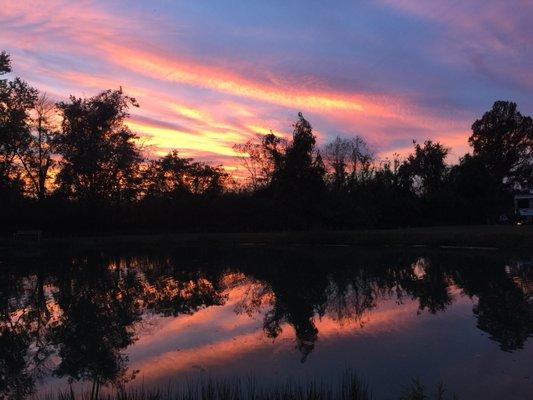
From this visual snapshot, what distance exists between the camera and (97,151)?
5297 cm

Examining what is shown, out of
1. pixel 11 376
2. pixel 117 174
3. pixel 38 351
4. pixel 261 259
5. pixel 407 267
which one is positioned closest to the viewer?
pixel 11 376

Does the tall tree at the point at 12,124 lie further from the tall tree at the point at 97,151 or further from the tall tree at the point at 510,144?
the tall tree at the point at 510,144

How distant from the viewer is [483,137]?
68.9 metres

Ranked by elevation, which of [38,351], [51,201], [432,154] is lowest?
[38,351]

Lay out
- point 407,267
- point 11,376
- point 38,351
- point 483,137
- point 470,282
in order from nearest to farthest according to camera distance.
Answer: point 11,376 < point 38,351 < point 470,282 < point 407,267 < point 483,137

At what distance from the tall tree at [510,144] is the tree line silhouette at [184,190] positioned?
27.8 feet

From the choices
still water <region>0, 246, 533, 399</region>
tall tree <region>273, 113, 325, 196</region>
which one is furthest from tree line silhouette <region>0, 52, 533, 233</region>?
still water <region>0, 246, 533, 399</region>

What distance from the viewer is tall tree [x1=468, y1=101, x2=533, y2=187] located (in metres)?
66.8

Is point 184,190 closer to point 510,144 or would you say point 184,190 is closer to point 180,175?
point 180,175

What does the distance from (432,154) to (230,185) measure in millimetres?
27193

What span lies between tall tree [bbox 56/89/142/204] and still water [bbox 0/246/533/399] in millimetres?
31426

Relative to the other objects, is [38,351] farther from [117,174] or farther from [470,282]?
[117,174]

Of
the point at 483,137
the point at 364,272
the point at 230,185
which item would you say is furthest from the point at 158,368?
the point at 483,137

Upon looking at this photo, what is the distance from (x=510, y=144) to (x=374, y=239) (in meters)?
41.2
